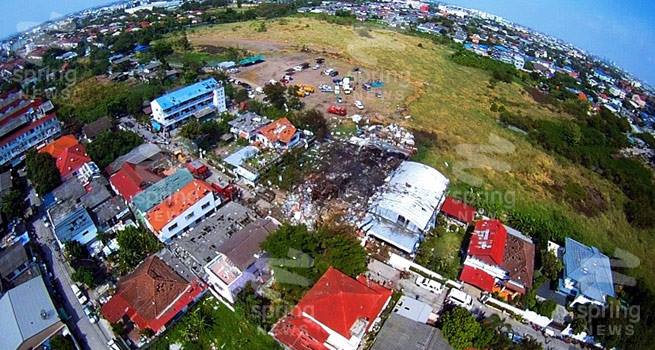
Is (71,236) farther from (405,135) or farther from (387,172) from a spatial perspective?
(405,135)

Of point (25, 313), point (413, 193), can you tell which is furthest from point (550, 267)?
point (25, 313)

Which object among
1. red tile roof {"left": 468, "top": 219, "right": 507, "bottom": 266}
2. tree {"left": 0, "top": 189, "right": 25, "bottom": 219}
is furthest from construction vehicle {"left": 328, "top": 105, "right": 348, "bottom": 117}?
tree {"left": 0, "top": 189, "right": 25, "bottom": 219}

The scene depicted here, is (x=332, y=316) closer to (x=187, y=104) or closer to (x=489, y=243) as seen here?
(x=489, y=243)

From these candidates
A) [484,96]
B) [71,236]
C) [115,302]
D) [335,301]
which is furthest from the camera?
[484,96]

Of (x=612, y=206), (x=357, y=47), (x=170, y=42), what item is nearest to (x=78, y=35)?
(x=170, y=42)

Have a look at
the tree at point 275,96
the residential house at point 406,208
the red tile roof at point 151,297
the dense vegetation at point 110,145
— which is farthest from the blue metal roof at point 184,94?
the residential house at point 406,208

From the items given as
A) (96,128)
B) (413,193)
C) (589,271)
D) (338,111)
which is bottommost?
(96,128)

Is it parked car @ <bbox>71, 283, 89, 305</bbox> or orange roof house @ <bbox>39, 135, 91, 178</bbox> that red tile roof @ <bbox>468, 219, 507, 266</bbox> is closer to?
parked car @ <bbox>71, 283, 89, 305</bbox>
